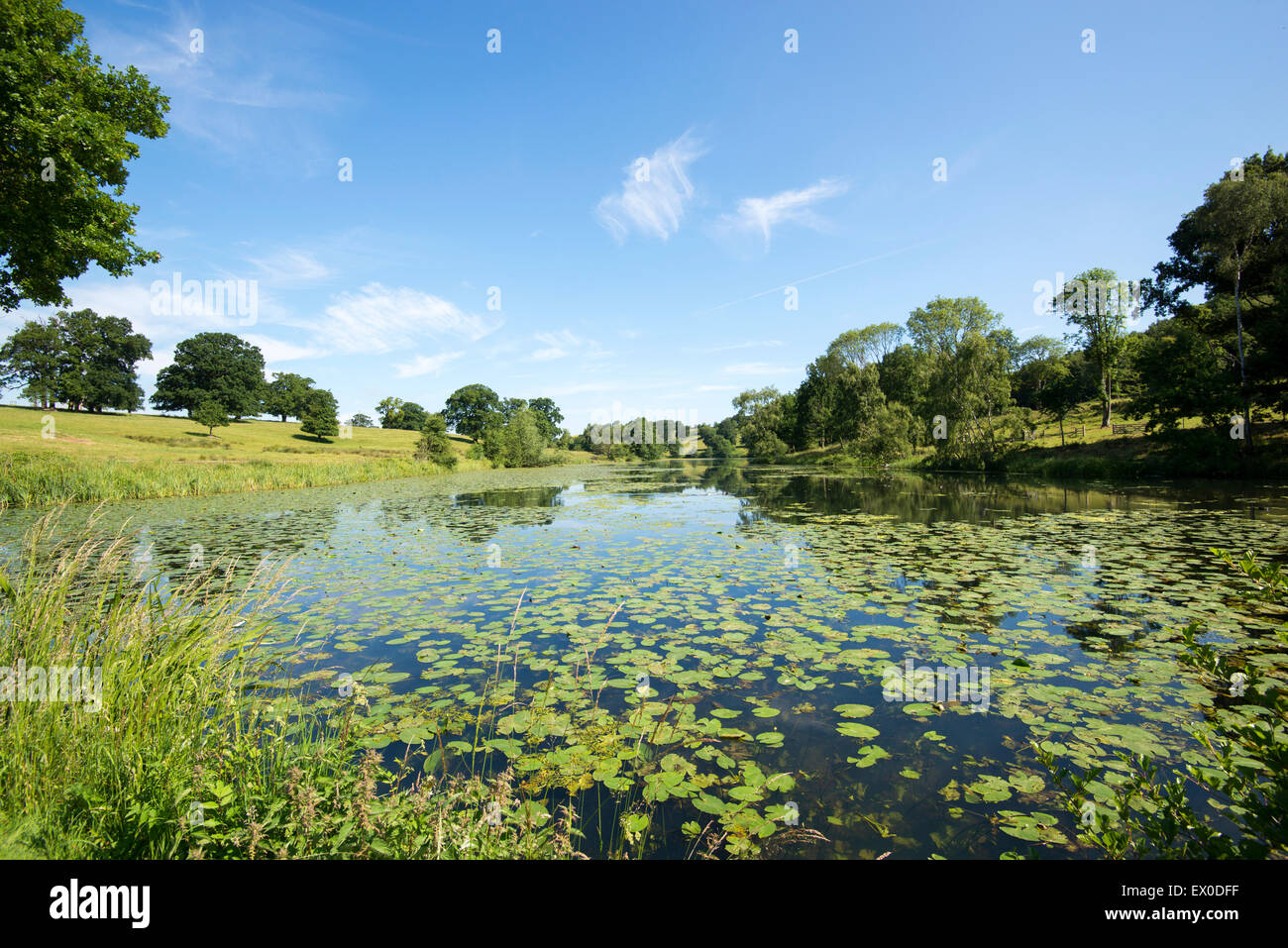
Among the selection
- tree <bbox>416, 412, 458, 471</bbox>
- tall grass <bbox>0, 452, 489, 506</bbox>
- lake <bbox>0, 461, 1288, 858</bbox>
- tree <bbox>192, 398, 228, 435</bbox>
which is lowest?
lake <bbox>0, 461, 1288, 858</bbox>

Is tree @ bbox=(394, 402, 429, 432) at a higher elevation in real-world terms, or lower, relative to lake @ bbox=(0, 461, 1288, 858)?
higher

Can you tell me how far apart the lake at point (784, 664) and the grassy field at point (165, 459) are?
645 centimetres

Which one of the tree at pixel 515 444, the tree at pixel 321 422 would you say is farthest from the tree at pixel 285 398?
the tree at pixel 515 444

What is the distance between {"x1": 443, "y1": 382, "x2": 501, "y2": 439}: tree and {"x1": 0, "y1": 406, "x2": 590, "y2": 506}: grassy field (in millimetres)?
29155

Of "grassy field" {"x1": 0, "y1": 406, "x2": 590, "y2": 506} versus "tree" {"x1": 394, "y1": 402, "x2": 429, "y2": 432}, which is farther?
"tree" {"x1": 394, "y1": 402, "x2": 429, "y2": 432}

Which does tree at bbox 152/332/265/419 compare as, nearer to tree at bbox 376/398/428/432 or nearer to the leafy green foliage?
the leafy green foliage

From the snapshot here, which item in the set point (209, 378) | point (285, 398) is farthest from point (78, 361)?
point (285, 398)

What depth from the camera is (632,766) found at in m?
3.82

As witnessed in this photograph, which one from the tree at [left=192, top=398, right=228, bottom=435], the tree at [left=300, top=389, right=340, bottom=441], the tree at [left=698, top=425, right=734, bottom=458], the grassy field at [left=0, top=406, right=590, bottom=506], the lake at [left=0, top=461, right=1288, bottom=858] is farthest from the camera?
the tree at [left=698, top=425, right=734, bottom=458]

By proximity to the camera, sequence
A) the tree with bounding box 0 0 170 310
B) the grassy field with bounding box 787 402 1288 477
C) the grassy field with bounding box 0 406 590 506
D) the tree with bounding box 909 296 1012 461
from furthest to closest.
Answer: the tree with bounding box 909 296 1012 461, the grassy field with bounding box 787 402 1288 477, the grassy field with bounding box 0 406 590 506, the tree with bounding box 0 0 170 310

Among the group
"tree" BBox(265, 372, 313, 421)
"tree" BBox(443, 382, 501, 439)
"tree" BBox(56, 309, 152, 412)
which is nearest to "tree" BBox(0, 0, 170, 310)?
"tree" BBox(56, 309, 152, 412)

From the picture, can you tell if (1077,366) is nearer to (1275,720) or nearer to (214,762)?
(1275,720)

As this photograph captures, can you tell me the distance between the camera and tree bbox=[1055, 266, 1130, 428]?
1372 inches

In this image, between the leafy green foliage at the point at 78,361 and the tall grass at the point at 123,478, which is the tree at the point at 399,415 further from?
the tall grass at the point at 123,478
